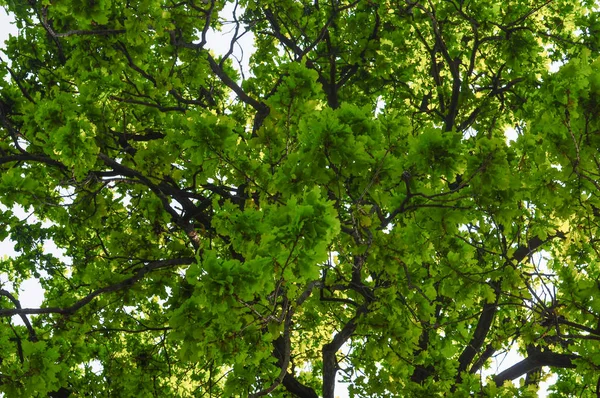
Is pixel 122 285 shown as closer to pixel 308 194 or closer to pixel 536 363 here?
pixel 308 194

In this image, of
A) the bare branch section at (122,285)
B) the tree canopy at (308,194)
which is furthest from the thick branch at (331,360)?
the bare branch section at (122,285)

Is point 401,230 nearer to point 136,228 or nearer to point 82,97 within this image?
point 82,97

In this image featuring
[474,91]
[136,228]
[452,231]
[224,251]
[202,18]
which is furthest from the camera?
[474,91]

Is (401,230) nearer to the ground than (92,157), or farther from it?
nearer to the ground

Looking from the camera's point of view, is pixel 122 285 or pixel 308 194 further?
pixel 122 285

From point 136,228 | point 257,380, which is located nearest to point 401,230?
point 257,380

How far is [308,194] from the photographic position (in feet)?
11.4

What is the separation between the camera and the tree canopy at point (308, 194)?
4.29 meters

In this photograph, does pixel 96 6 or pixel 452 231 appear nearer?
pixel 452 231

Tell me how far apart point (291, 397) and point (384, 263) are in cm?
315

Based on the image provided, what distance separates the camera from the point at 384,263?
16.1 feet

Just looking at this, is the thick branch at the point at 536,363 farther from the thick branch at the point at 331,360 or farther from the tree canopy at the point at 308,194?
the thick branch at the point at 331,360

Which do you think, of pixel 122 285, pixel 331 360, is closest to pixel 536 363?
pixel 331 360

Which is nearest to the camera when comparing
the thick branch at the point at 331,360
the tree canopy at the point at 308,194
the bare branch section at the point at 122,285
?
the tree canopy at the point at 308,194
